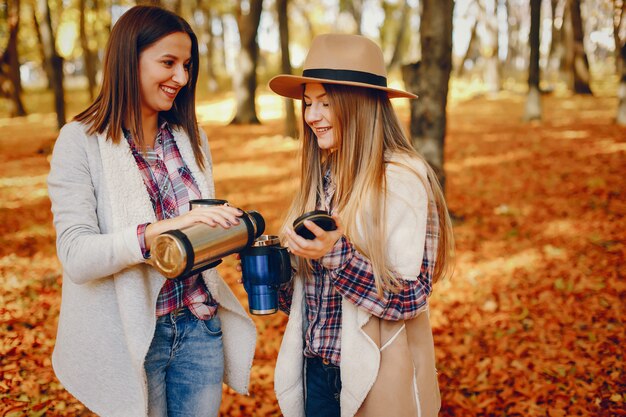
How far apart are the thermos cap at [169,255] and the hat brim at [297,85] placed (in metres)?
0.89

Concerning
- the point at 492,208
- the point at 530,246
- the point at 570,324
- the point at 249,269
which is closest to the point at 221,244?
the point at 249,269

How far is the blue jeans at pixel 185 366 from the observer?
6.86 ft

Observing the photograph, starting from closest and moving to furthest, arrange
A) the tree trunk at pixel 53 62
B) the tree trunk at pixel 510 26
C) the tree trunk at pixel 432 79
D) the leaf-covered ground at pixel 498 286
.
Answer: the leaf-covered ground at pixel 498 286, the tree trunk at pixel 432 79, the tree trunk at pixel 53 62, the tree trunk at pixel 510 26

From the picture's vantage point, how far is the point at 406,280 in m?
1.99

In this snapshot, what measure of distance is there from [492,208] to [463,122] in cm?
1031

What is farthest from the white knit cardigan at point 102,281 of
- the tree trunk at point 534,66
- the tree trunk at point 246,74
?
the tree trunk at point 246,74

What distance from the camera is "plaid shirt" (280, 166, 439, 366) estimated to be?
75.9 inches

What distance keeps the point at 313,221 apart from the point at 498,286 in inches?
186

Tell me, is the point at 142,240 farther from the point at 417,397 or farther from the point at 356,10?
the point at 356,10

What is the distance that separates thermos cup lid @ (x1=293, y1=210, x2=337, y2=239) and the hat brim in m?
0.62

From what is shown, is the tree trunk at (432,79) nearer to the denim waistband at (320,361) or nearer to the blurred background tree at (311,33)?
the blurred background tree at (311,33)

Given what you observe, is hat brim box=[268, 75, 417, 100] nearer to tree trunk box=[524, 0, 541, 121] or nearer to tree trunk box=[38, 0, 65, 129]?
tree trunk box=[38, 0, 65, 129]

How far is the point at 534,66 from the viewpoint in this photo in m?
15.2

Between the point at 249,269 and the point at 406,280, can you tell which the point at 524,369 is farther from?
the point at 249,269
